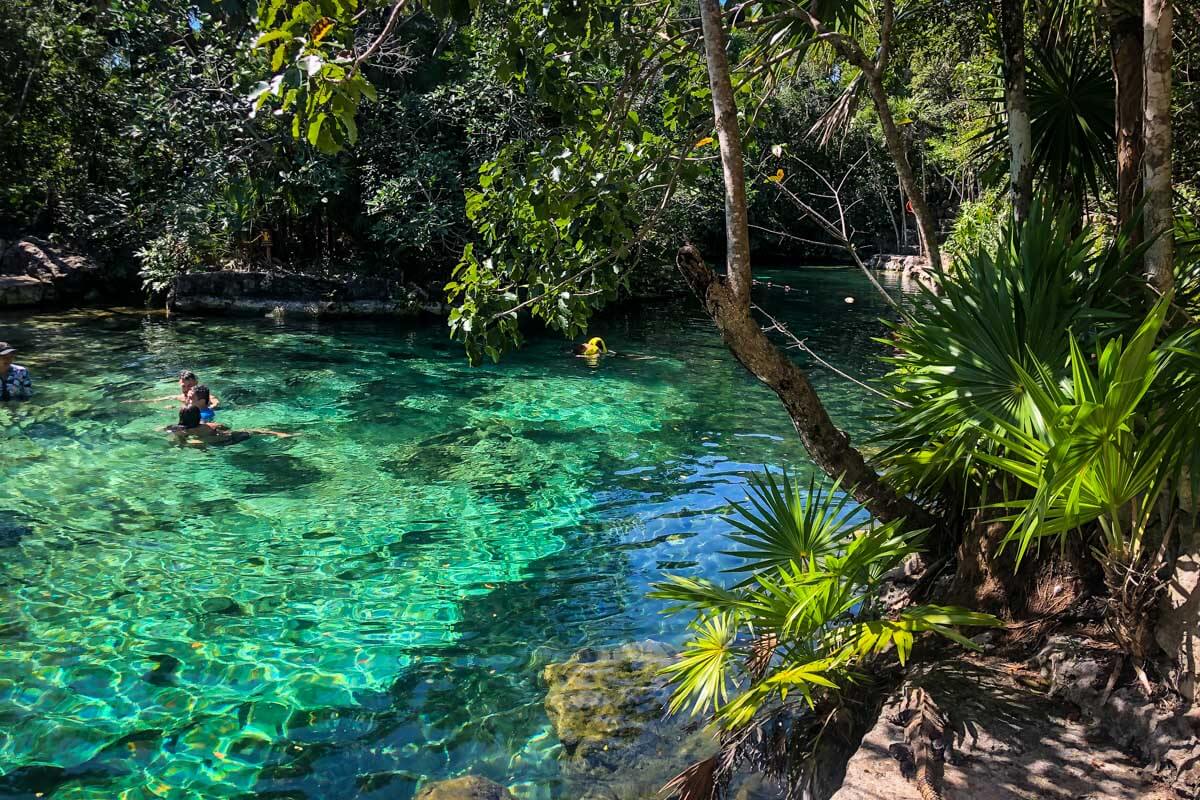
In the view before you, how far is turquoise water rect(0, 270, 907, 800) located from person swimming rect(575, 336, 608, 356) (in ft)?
6.14

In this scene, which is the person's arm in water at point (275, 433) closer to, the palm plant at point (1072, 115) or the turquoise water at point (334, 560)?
the turquoise water at point (334, 560)

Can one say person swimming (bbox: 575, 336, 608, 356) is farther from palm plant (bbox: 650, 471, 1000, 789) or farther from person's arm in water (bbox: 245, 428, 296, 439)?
palm plant (bbox: 650, 471, 1000, 789)

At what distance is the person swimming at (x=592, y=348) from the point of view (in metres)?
17.6

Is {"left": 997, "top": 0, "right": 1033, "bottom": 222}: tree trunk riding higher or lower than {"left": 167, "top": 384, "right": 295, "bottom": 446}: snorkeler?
higher

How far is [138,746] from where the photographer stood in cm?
472

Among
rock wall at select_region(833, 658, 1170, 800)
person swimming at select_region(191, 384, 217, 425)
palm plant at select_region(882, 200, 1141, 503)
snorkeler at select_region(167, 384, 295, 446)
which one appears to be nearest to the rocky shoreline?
rock wall at select_region(833, 658, 1170, 800)

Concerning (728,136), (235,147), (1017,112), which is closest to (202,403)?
(728,136)

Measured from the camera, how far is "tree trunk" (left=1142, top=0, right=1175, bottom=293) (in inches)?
151

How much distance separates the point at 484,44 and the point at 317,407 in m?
10.1

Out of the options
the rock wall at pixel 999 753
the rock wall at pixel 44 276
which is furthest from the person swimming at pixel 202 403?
the rock wall at pixel 44 276

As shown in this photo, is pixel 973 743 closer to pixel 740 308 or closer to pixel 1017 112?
pixel 740 308

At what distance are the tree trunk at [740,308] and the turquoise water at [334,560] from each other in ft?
7.41

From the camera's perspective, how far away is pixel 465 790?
4332mm

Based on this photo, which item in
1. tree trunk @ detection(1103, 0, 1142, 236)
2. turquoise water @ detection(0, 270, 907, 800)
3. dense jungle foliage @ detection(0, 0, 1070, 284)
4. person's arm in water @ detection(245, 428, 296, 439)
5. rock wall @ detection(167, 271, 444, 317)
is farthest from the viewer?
rock wall @ detection(167, 271, 444, 317)
